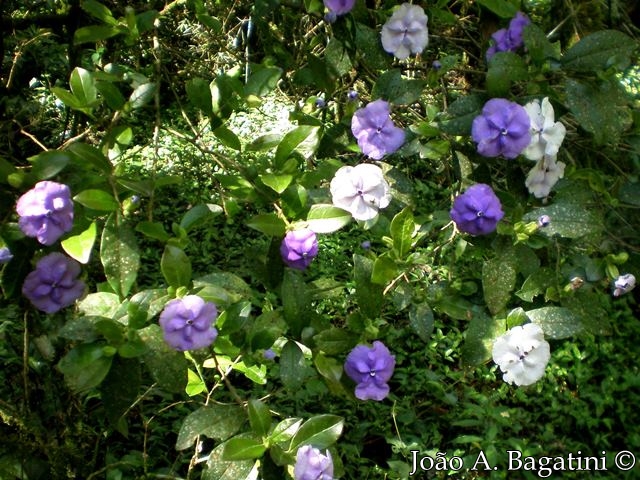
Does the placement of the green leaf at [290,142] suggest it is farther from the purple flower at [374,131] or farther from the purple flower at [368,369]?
the purple flower at [368,369]

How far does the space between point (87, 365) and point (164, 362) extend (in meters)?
0.11

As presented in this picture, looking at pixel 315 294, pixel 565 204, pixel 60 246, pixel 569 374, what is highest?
pixel 60 246

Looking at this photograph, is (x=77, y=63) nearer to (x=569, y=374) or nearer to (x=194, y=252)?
(x=194, y=252)

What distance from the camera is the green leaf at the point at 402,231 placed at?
1187mm

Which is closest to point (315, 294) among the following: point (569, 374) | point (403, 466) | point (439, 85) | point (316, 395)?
point (439, 85)

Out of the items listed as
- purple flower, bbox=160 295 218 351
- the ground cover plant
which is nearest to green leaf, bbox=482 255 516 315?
the ground cover plant

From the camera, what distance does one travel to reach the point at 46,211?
0.97 metres

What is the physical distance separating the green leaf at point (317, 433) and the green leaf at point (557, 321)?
367 mm

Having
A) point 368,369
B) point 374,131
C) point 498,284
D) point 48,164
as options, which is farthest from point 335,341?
point 48,164

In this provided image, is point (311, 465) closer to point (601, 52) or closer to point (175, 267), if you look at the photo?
point (175, 267)

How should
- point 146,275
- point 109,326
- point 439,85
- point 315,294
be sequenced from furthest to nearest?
point 146,275
point 439,85
point 315,294
point 109,326

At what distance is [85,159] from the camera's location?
1107 millimetres

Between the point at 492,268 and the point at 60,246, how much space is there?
2.24 ft

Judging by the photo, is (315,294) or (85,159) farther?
(315,294)
